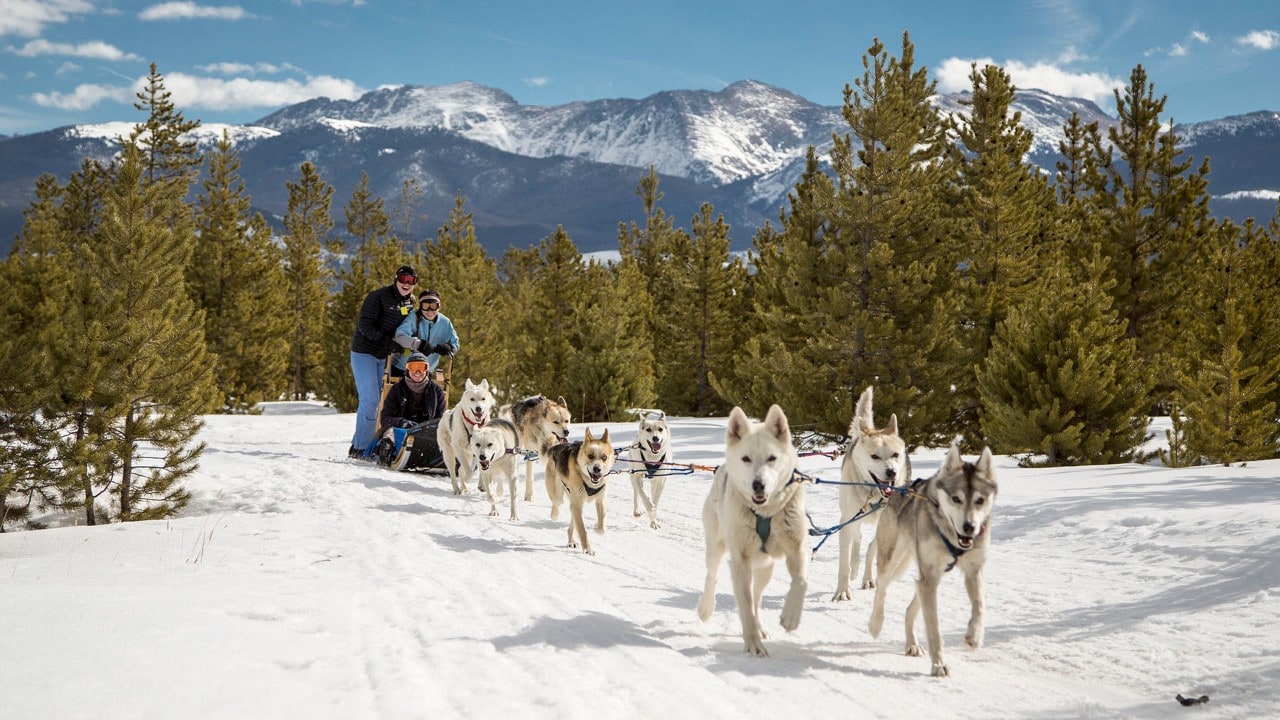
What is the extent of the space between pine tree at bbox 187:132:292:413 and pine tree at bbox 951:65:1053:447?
934 inches

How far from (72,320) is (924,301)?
15462 millimetres

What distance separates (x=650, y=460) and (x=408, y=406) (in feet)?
15.4

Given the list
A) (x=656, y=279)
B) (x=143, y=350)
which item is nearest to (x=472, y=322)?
(x=656, y=279)

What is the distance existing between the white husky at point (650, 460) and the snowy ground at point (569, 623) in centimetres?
47

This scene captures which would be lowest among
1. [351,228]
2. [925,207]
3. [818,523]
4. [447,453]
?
[818,523]

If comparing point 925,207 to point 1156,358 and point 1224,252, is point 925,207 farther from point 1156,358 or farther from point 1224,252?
point 1156,358

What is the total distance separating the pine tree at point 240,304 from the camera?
1121 inches

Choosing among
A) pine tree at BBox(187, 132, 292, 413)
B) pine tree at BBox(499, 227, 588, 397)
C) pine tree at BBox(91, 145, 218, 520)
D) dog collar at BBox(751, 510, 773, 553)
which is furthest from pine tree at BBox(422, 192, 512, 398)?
dog collar at BBox(751, 510, 773, 553)

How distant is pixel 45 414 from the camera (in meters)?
8.14

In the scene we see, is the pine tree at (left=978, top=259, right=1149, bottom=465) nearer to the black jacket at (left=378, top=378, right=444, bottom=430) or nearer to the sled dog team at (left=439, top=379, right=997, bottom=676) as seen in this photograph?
the sled dog team at (left=439, top=379, right=997, bottom=676)

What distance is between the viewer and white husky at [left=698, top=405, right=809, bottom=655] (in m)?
4.10

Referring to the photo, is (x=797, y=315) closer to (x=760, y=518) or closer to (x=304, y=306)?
(x=760, y=518)

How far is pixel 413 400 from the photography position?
11.8m

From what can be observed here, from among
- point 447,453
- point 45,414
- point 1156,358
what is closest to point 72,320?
point 45,414
